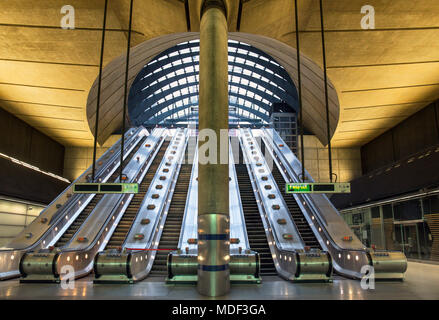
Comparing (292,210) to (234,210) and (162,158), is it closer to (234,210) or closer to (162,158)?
(234,210)

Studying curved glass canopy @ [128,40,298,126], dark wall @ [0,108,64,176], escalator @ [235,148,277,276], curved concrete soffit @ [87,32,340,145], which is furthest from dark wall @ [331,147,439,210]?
dark wall @ [0,108,64,176]

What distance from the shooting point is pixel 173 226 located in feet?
43.5

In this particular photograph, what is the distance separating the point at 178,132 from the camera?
27375mm

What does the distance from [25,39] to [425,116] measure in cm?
1866

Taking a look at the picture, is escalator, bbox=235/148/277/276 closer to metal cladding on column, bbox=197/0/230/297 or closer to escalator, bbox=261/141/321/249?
escalator, bbox=261/141/321/249

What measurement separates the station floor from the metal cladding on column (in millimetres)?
510

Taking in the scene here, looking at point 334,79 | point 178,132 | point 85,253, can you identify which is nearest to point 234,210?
point 85,253

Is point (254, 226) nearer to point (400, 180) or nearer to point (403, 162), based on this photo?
point (400, 180)

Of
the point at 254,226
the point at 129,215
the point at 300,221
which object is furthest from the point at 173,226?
the point at 300,221

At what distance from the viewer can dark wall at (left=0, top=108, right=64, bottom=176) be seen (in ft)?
58.9

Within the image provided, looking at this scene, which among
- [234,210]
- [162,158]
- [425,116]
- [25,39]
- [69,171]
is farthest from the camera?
[69,171]

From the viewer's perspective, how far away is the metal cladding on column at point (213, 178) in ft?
23.4

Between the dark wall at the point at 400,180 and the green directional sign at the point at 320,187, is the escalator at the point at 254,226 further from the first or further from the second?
the dark wall at the point at 400,180

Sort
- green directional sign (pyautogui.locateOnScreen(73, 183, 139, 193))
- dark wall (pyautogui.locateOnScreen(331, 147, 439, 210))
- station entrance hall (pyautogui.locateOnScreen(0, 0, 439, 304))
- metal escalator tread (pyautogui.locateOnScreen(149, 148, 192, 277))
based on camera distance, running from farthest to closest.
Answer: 1. dark wall (pyautogui.locateOnScreen(331, 147, 439, 210))
2. metal escalator tread (pyautogui.locateOnScreen(149, 148, 192, 277))
3. green directional sign (pyautogui.locateOnScreen(73, 183, 139, 193))
4. station entrance hall (pyautogui.locateOnScreen(0, 0, 439, 304))
